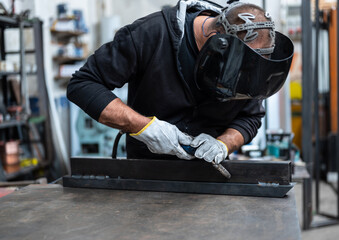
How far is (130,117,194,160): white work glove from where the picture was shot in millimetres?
1425

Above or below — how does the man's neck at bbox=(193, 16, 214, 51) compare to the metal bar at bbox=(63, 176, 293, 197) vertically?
above

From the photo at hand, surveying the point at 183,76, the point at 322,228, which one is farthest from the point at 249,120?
the point at 322,228

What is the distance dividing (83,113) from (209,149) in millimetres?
3830

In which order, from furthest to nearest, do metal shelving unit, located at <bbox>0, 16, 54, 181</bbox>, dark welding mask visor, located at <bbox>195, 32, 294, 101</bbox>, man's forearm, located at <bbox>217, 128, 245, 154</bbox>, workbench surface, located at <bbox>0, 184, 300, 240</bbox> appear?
1. metal shelving unit, located at <bbox>0, 16, 54, 181</bbox>
2. man's forearm, located at <bbox>217, 128, 245, 154</bbox>
3. dark welding mask visor, located at <bbox>195, 32, 294, 101</bbox>
4. workbench surface, located at <bbox>0, 184, 300, 240</bbox>

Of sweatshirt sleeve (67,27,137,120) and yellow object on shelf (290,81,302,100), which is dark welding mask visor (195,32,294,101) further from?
yellow object on shelf (290,81,302,100)

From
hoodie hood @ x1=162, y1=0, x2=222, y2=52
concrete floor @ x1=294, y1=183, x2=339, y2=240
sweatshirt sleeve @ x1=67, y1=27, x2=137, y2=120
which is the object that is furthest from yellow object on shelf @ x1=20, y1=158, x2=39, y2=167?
hoodie hood @ x1=162, y1=0, x2=222, y2=52

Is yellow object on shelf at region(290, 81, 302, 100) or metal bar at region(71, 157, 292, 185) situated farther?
yellow object on shelf at region(290, 81, 302, 100)

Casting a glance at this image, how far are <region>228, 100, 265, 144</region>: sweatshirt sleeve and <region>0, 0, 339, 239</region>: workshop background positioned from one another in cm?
80

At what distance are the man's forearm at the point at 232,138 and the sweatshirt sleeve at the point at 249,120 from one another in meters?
0.03

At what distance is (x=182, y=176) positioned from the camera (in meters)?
1.46

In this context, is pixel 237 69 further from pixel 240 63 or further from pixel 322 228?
pixel 322 228

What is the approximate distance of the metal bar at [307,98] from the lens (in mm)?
3188

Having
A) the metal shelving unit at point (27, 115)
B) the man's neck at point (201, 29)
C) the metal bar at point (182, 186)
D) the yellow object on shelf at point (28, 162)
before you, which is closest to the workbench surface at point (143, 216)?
the metal bar at point (182, 186)

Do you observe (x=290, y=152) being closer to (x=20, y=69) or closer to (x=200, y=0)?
(x=200, y=0)
